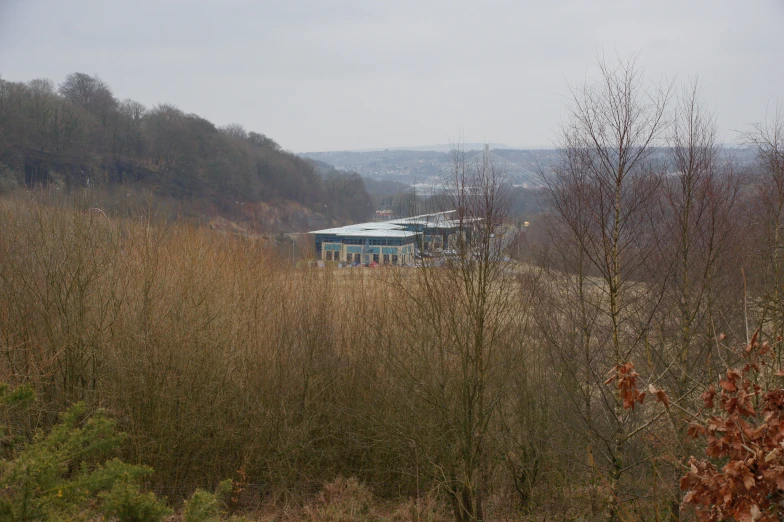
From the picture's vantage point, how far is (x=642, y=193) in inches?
331

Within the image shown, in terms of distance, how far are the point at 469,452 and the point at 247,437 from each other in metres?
Result: 4.89

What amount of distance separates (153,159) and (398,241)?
21345 millimetres

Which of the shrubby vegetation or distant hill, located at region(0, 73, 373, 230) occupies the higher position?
distant hill, located at region(0, 73, 373, 230)

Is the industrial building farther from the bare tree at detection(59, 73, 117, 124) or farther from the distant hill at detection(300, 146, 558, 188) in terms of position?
the bare tree at detection(59, 73, 117, 124)

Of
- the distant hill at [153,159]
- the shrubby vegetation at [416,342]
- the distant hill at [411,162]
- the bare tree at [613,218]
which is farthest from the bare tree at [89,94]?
the bare tree at [613,218]

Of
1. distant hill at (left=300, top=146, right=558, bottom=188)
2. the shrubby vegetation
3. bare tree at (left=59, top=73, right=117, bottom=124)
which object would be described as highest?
A: bare tree at (left=59, top=73, right=117, bottom=124)

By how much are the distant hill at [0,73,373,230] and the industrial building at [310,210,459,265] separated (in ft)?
13.3

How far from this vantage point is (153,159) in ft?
103

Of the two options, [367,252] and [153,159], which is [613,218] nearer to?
[367,252]

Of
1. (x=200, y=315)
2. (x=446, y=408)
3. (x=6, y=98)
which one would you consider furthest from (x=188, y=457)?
(x=6, y=98)

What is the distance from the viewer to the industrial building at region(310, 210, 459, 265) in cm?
1007

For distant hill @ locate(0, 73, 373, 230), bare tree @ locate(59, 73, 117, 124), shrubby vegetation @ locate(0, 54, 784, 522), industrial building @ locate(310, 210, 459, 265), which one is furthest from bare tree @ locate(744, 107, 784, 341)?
bare tree @ locate(59, 73, 117, 124)

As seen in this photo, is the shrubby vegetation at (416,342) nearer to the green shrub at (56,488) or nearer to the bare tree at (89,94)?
the green shrub at (56,488)

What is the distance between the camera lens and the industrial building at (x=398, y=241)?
10.1 m
